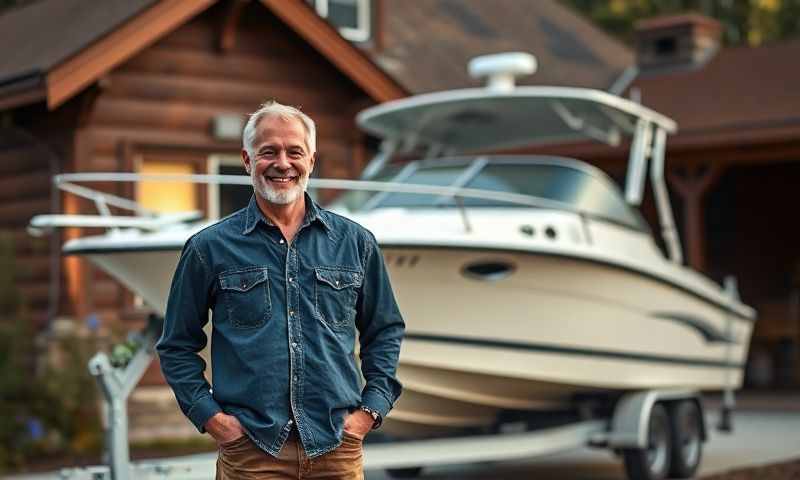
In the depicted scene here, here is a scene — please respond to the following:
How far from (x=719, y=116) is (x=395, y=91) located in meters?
4.71

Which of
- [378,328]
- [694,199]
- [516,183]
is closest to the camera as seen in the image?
[378,328]

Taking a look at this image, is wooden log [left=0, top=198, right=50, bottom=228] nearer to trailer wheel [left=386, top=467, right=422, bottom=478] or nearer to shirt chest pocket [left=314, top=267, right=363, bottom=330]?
trailer wheel [left=386, top=467, right=422, bottom=478]

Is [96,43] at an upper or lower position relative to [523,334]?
upper

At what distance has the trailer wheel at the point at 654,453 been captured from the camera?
9.62 metres

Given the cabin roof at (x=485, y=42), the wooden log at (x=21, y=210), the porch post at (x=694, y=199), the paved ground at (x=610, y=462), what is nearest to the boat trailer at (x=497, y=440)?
the paved ground at (x=610, y=462)

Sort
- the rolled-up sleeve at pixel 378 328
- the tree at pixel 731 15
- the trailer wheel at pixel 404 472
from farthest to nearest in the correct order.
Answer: the tree at pixel 731 15
the trailer wheel at pixel 404 472
the rolled-up sleeve at pixel 378 328

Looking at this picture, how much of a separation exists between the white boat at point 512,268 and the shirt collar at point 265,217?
131 inches

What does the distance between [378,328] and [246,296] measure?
1.57 feet

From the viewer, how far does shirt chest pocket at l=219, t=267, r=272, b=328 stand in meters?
4.06

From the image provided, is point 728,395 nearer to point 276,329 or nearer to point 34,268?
point 34,268

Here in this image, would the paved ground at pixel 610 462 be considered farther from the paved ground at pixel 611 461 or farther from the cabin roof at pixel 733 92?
the cabin roof at pixel 733 92

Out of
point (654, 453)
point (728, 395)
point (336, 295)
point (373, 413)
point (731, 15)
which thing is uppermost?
point (731, 15)

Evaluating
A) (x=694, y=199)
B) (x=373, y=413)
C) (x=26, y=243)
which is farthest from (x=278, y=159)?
(x=694, y=199)

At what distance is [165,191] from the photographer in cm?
1316
